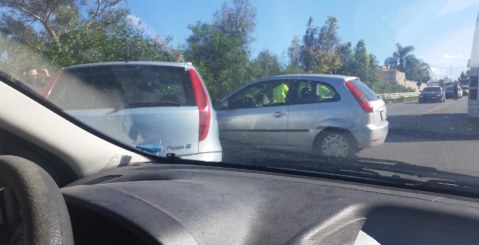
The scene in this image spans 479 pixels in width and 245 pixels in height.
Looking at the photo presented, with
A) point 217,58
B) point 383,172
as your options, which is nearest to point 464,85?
point 217,58

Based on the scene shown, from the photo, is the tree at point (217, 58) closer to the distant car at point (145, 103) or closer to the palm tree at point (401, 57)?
the distant car at point (145, 103)

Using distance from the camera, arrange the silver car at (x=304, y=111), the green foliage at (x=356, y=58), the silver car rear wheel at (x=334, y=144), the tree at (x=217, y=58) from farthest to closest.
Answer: the silver car at (x=304, y=111) → the silver car rear wheel at (x=334, y=144) → the tree at (x=217, y=58) → the green foliage at (x=356, y=58)

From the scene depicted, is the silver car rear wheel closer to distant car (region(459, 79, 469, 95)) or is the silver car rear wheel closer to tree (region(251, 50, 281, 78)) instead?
tree (region(251, 50, 281, 78))

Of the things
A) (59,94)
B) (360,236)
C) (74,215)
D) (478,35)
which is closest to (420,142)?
(478,35)

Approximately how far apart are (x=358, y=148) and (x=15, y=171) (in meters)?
5.76

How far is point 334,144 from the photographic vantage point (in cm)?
717

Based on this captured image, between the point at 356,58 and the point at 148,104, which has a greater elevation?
the point at 356,58

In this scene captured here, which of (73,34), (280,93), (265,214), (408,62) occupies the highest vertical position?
(73,34)

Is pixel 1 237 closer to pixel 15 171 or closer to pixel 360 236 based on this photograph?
pixel 15 171

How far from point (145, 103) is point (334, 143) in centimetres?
291

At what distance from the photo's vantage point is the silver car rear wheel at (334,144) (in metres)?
7.10

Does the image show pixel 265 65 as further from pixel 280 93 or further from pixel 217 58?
pixel 280 93

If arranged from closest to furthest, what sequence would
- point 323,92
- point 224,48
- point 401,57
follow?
1. point 401,57
2. point 224,48
3. point 323,92

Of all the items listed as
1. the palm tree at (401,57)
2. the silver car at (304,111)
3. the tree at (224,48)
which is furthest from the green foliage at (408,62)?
the silver car at (304,111)
